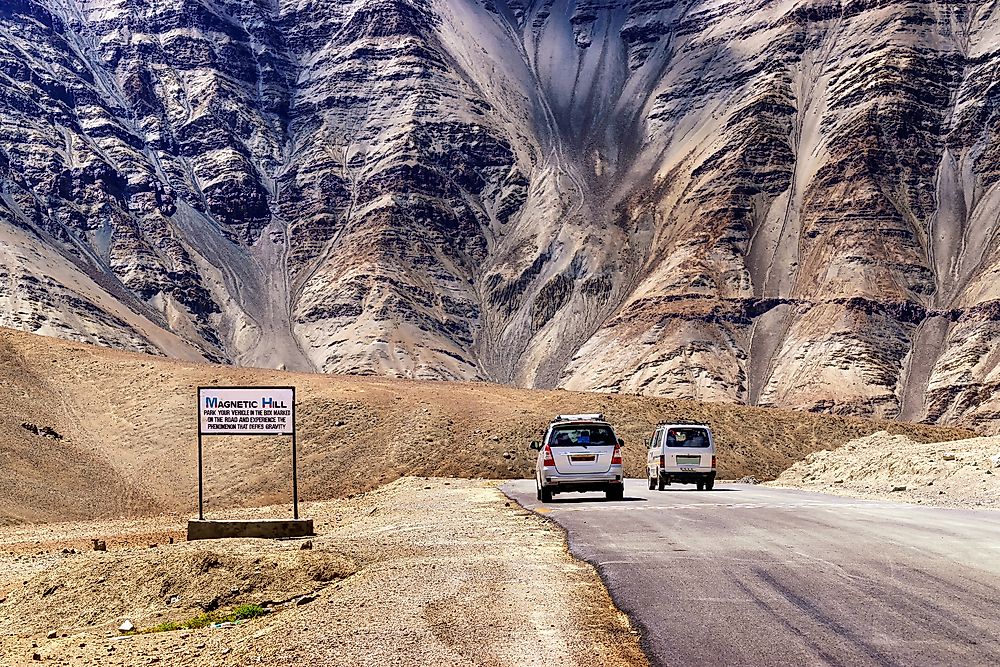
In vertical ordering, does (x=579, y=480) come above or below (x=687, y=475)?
above

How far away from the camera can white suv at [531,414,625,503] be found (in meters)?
25.2

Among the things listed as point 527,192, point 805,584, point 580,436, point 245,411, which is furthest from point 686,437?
point 527,192

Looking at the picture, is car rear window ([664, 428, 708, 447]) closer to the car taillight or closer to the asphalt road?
the car taillight

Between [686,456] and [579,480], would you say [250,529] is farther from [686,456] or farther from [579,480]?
[686,456]

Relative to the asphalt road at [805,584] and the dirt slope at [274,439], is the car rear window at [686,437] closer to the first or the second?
the asphalt road at [805,584]

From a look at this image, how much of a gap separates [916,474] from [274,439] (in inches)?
924

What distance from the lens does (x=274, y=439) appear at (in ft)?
140

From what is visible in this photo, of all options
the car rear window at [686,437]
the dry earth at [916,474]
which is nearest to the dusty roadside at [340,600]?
the car rear window at [686,437]

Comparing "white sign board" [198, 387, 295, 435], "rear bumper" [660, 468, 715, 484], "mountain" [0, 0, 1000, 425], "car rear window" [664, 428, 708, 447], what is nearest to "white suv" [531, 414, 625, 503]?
"rear bumper" [660, 468, 715, 484]

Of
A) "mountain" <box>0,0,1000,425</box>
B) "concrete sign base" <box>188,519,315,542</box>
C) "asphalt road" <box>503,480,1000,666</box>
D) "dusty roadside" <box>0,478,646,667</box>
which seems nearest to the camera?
"asphalt road" <box>503,480,1000,666</box>

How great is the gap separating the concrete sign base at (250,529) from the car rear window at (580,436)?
7047 millimetres

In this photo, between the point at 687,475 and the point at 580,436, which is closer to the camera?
the point at 580,436

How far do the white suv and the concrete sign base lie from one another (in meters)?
6.89

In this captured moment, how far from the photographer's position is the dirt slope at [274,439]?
36.8 meters
